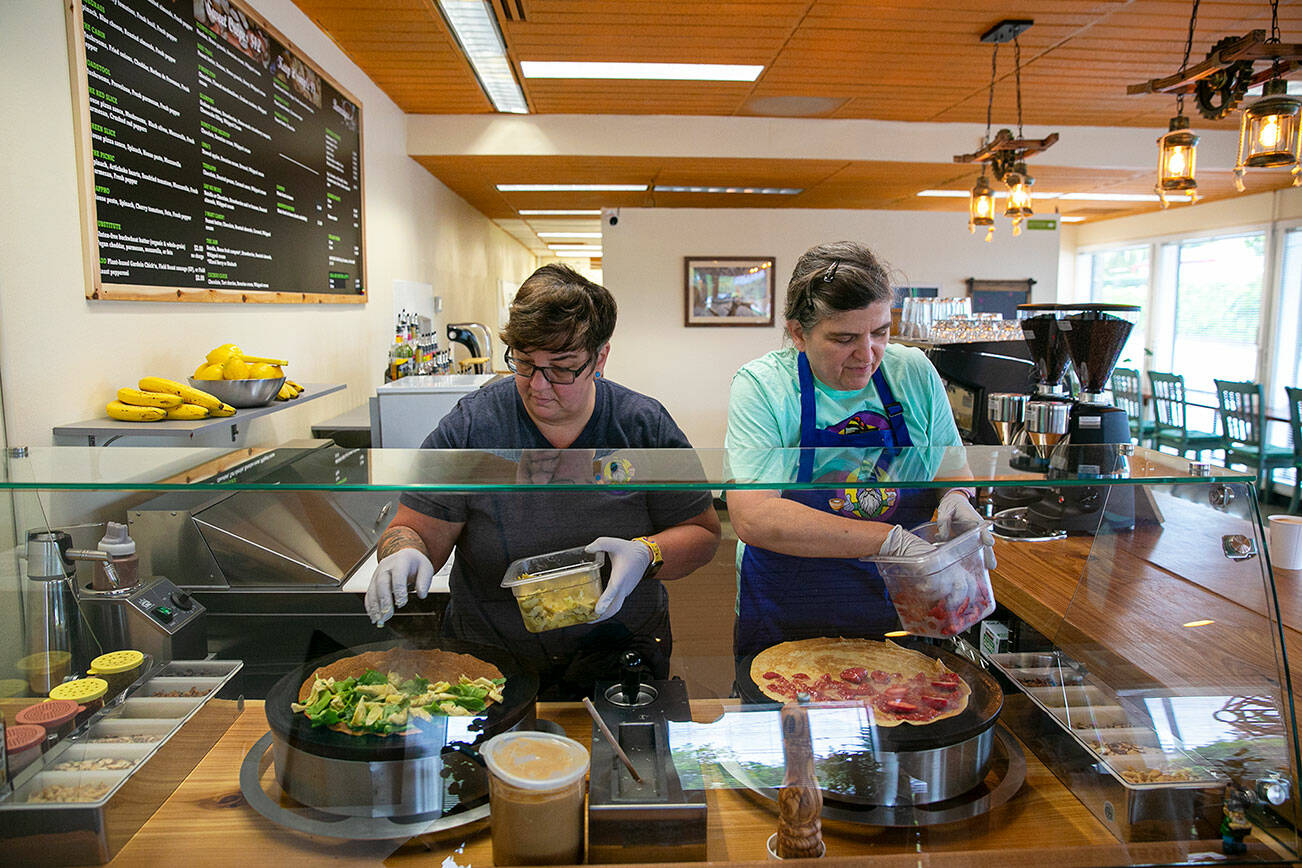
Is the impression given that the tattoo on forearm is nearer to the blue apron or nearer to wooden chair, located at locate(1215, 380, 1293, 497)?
the blue apron

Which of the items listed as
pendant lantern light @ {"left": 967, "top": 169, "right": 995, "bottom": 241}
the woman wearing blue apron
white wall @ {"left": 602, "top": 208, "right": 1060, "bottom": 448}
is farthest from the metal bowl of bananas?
white wall @ {"left": 602, "top": 208, "right": 1060, "bottom": 448}

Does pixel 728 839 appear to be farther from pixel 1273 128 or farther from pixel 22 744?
pixel 1273 128

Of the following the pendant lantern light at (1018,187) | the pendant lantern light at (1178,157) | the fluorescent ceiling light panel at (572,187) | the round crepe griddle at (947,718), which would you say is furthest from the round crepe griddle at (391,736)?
the fluorescent ceiling light panel at (572,187)

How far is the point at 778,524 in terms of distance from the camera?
125cm

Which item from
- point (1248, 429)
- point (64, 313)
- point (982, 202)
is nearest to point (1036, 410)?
point (64, 313)

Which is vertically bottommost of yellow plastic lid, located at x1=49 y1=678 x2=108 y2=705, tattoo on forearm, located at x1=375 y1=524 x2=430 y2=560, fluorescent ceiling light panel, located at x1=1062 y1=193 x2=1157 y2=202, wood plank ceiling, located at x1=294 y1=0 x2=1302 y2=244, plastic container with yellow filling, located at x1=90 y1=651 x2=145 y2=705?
yellow plastic lid, located at x1=49 y1=678 x2=108 y2=705

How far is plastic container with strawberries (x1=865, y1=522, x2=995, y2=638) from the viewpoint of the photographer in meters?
1.25

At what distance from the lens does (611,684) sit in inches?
49.6

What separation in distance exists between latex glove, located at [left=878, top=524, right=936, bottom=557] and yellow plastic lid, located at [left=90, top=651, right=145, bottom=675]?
Answer: 1144 mm

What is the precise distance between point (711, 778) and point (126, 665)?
2.91 ft

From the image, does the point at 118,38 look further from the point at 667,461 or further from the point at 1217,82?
the point at 1217,82

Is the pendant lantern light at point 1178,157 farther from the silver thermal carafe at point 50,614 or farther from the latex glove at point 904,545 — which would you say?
the silver thermal carafe at point 50,614

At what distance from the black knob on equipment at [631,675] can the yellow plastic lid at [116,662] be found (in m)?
0.72

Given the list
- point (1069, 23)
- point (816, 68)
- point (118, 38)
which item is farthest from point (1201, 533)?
point (816, 68)
